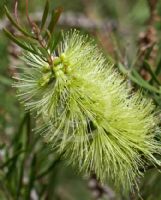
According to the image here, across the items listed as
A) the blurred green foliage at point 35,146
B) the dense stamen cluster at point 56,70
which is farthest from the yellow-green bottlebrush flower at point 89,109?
the blurred green foliage at point 35,146

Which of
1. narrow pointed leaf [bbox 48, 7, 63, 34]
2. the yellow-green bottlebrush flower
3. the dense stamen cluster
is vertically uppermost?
narrow pointed leaf [bbox 48, 7, 63, 34]

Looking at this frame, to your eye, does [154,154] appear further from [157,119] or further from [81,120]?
[81,120]

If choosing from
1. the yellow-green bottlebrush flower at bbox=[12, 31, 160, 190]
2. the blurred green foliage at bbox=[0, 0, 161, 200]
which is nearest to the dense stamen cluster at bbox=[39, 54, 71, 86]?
the yellow-green bottlebrush flower at bbox=[12, 31, 160, 190]

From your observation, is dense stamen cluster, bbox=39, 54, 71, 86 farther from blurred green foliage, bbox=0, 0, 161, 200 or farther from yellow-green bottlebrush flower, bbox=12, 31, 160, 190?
blurred green foliage, bbox=0, 0, 161, 200

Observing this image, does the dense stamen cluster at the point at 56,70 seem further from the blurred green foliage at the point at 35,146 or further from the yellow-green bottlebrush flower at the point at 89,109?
the blurred green foliage at the point at 35,146

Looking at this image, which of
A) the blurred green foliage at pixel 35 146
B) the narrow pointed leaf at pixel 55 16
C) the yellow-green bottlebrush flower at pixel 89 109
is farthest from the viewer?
the blurred green foliage at pixel 35 146

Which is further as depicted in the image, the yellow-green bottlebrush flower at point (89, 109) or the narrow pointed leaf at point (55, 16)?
the yellow-green bottlebrush flower at point (89, 109)

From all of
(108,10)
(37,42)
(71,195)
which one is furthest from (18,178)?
(108,10)

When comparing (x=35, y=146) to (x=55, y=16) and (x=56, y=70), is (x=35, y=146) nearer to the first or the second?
(x=56, y=70)
